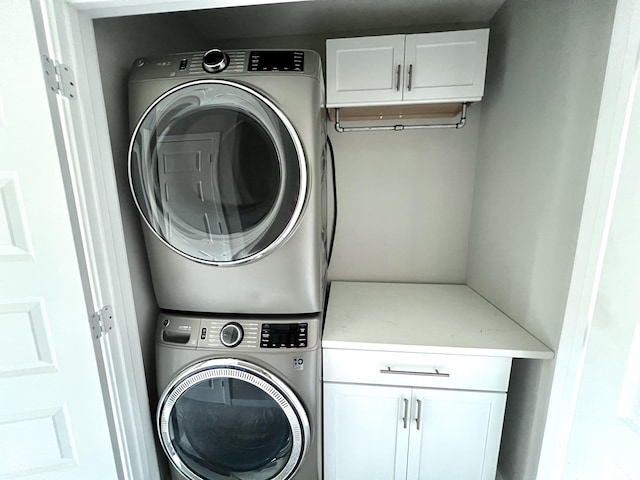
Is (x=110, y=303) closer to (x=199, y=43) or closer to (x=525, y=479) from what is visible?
(x=199, y=43)

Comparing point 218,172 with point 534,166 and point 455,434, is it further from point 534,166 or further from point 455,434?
point 455,434

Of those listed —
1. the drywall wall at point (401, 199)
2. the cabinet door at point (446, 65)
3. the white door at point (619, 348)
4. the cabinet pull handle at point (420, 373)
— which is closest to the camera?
the white door at point (619, 348)

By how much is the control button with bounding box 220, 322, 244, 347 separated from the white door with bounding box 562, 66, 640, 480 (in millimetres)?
1101

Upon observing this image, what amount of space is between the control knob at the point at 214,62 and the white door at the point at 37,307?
0.45m

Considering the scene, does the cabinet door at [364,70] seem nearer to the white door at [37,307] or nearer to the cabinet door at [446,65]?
the cabinet door at [446,65]

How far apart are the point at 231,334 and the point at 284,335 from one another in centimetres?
22

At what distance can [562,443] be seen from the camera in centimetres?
82

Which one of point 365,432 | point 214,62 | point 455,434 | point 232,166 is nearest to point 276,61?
point 214,62

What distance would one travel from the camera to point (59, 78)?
812 millimetres

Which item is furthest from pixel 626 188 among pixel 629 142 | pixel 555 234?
pixel 555 234

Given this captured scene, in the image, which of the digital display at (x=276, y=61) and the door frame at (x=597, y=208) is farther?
the digital display at (x=276, y=61)

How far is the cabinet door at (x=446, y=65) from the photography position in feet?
4.25

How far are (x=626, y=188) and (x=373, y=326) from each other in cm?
96

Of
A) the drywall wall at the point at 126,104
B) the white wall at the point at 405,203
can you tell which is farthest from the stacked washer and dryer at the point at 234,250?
the white wall at the point at 405,203
